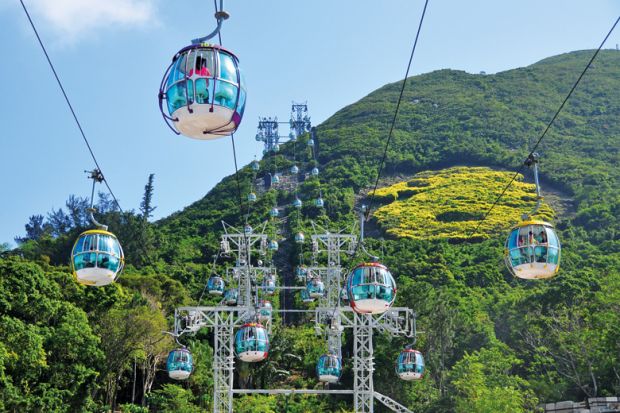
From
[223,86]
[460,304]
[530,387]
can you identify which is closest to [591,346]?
[530,387]

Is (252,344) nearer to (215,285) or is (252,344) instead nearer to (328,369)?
(328,369)

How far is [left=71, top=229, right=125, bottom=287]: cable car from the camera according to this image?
41.8 feet

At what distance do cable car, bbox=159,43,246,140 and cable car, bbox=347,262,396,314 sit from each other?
682 cm

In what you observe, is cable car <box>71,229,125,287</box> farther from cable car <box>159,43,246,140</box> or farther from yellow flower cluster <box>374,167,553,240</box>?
yellow flower cluster <box>374,167,553,240</box>

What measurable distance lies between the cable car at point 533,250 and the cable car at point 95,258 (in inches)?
238

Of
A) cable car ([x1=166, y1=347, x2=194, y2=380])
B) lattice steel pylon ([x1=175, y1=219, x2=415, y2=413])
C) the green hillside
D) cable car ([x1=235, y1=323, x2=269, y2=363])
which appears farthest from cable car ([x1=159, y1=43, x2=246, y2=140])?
the green hillside

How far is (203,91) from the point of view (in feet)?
27.0

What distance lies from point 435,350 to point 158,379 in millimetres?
14155

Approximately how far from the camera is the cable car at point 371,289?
1461cm

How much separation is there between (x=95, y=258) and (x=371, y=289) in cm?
488

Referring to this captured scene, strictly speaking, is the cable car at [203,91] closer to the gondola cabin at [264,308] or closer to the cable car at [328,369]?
the gondola cabin at [264,308]

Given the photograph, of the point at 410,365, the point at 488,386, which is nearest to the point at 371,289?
the point at 410,365

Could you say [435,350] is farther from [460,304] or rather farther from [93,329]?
[93,329]

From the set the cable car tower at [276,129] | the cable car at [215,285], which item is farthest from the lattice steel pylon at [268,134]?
the cable car at [215,285]
